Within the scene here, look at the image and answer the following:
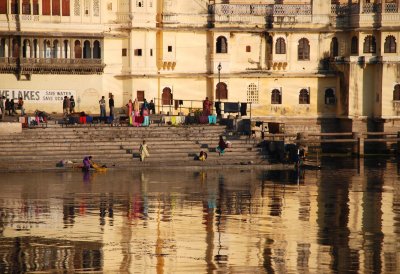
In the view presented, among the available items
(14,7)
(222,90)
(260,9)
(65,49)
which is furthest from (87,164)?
(260,9)

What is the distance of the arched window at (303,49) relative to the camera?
240ft

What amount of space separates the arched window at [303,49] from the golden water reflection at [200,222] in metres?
18.7

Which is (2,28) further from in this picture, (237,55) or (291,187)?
(291,187)

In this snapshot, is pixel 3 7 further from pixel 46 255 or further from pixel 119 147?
pixel 46 255

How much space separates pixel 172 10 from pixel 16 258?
39.2 m

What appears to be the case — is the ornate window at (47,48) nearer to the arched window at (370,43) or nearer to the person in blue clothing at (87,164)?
the person in blue clothing at (87,164)

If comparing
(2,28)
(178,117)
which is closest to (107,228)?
(178,117)

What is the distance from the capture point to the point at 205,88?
237ft

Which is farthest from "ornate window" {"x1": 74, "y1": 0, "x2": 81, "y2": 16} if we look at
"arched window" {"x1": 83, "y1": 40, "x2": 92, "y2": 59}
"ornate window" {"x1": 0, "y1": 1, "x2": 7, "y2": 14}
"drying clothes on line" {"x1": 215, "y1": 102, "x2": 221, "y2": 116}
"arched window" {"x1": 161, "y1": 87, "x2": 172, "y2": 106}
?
"drying clothes on line" {"x1": 215, "y1": 102, "x2": 221, "y2": 116}

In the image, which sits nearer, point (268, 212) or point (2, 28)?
point (268, 212)

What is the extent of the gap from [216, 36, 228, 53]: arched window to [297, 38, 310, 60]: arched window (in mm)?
4057

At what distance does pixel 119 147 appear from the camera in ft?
186

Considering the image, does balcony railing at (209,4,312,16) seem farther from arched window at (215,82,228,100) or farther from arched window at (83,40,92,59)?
arched window at (83,40,92,59)

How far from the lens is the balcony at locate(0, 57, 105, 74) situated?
66.3 metres
